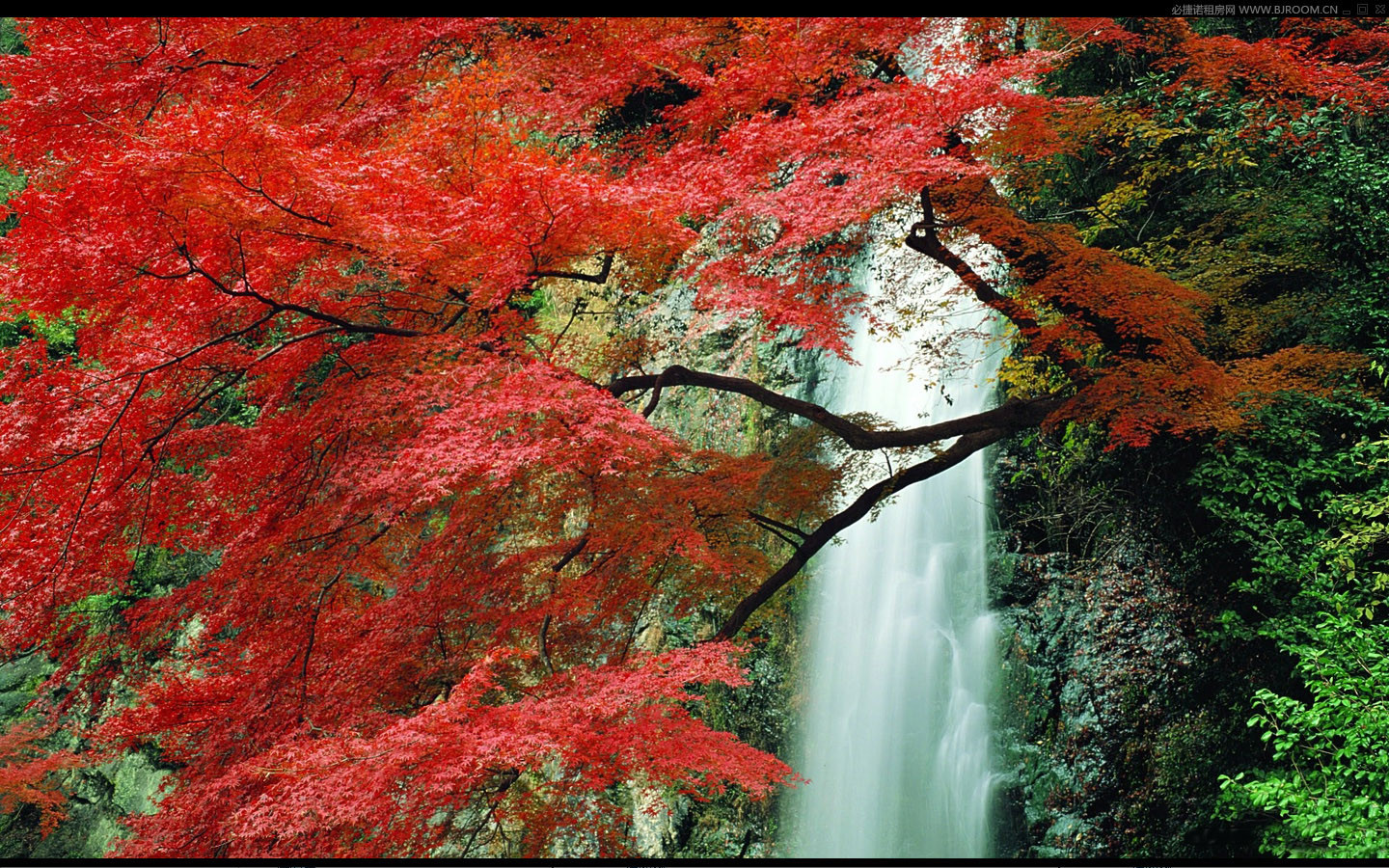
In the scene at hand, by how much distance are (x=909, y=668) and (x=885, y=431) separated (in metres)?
3.34

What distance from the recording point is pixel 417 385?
5242 millimetres

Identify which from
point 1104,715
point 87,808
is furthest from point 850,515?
point 87,808

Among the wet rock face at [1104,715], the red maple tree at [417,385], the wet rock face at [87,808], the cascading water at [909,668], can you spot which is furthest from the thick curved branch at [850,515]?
the wet rock face at [87,808]

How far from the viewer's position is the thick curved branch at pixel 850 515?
20.0 ft

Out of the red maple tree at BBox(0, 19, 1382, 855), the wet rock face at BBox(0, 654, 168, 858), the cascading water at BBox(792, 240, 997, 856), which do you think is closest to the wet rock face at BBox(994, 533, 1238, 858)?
the cascading water at BBox(792, 240, 997, 856)

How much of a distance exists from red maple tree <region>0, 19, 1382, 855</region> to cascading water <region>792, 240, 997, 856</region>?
2247 mm

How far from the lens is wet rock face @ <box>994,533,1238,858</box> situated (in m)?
6.21

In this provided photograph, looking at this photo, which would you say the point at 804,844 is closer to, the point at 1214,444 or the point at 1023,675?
the point at 1023,675

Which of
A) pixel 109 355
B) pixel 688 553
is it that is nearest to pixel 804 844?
pixel 688 553

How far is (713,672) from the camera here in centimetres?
456

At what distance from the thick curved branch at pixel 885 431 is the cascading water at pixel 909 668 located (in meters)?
1.81

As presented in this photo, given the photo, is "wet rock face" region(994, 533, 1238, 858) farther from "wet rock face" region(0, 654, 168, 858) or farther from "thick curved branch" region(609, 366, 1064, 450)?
"wet rock face" region(0, 654, 168, 858)

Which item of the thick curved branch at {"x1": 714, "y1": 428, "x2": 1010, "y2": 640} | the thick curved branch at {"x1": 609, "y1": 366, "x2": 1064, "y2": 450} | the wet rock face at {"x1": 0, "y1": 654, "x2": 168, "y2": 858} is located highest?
the thick curved branch at {"x1": 609, "y1": 366, "x2": 1064, "y2": 450}

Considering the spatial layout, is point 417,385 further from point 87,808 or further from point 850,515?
point 87,808
